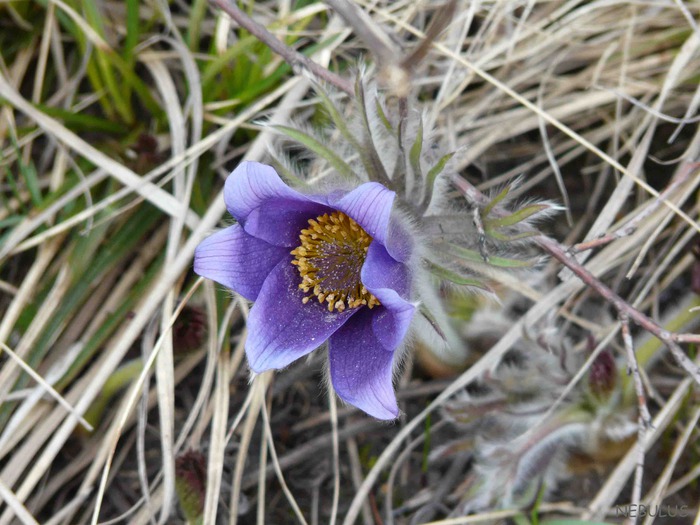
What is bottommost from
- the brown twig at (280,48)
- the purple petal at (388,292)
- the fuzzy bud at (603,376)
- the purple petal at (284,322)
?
the fuzzy bud at (603,376)

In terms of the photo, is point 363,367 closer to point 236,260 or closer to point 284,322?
point 284,322

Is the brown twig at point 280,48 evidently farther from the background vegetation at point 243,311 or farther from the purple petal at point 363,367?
the purple petal at point 363,367

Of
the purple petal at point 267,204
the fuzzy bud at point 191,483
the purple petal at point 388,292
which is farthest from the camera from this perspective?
the fuzzy bud at point 191,483

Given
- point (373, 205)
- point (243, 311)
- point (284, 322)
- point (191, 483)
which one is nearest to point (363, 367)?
point (284, 322)

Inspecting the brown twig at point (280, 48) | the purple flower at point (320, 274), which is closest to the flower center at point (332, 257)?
the purple flower at point (320, 274)

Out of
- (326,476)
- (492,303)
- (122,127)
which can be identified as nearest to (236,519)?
(326,476)

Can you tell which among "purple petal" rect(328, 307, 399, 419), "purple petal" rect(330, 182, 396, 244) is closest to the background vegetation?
"purple petal" rect(328, 307, 399, 419)
